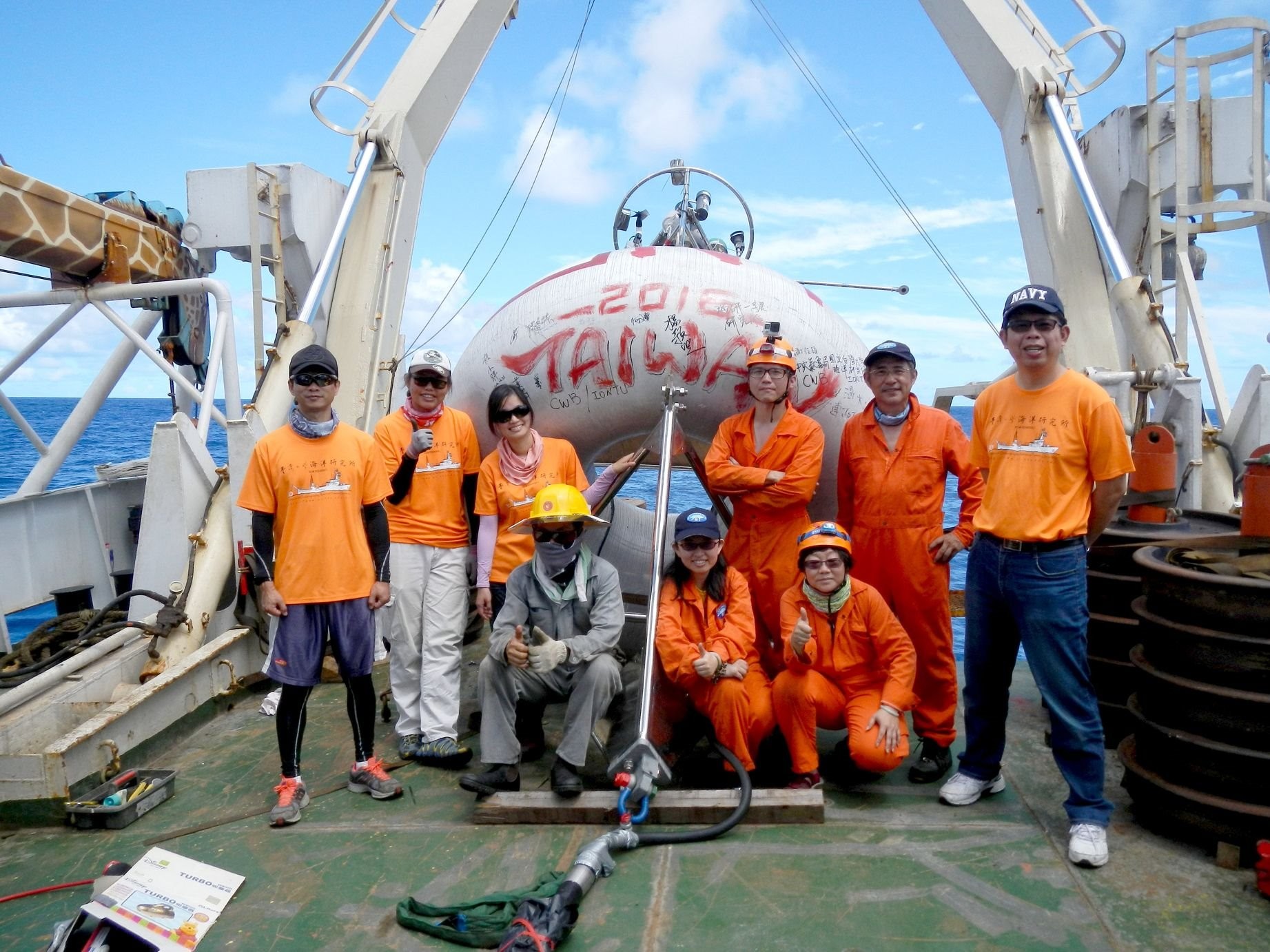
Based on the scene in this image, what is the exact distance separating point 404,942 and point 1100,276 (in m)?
5.23

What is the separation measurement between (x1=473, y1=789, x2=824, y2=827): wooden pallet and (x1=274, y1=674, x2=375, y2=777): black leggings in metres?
0.61

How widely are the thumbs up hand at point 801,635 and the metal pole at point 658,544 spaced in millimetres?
520

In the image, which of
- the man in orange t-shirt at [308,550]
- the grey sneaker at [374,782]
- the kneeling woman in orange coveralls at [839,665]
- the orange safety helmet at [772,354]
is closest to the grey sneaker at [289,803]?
the man in orange t-shirt at [308,550]

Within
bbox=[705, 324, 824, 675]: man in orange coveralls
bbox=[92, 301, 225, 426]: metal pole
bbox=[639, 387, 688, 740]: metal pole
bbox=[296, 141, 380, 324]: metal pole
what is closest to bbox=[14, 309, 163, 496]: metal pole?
bbox=[92, 301, 225, 426]: metal pole

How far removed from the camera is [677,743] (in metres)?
3.77

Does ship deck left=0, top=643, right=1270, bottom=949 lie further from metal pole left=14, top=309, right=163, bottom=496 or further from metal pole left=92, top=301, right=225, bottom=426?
metal pole left=14, top=309, right=163, bottom=496

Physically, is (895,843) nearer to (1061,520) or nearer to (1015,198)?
(1061,520)

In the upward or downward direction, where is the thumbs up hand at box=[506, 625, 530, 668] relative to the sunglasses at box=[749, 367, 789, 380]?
downward

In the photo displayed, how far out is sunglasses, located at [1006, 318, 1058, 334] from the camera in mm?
2922

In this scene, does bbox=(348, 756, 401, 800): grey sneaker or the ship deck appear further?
bbox=(348, 756, 401, 800): grey sneaker

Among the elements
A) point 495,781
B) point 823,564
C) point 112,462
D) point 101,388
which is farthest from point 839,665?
point 112,462

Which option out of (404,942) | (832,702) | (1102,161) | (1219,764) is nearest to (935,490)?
(832,702)

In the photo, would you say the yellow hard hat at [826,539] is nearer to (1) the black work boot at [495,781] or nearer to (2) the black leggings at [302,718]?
(1) the black work boot at [495,781]

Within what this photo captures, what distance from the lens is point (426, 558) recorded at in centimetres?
408
